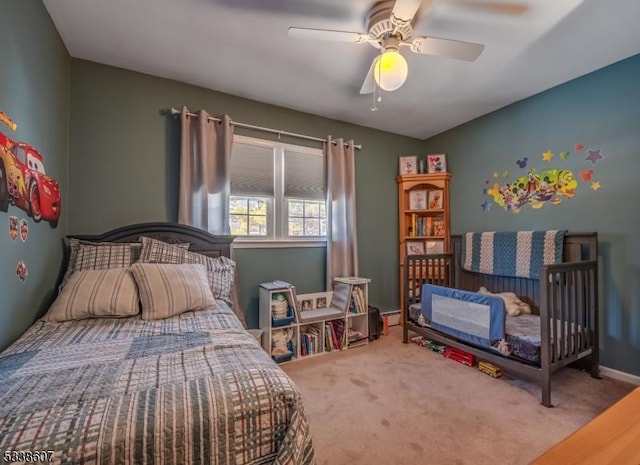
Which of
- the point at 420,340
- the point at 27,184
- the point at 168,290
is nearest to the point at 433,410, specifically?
the point at 420,340

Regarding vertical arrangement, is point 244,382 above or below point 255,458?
above

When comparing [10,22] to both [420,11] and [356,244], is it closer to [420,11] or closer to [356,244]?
[420,11]

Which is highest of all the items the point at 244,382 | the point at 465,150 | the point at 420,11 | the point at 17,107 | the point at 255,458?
the point at 420,11

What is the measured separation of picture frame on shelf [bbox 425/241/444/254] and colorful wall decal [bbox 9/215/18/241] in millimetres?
3592

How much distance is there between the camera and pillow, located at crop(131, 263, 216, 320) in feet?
5.24

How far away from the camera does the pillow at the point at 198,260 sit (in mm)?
1961

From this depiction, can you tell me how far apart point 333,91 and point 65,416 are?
2.70 meters

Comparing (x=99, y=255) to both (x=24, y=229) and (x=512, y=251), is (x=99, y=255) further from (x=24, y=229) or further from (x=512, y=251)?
(x=512, y=251)

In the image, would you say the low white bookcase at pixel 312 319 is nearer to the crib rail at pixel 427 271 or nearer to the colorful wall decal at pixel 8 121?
the crib rail at pixel 427 271

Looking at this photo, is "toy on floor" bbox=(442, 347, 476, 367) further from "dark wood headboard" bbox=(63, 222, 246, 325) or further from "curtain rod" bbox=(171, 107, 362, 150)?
"curtain rod" bbox=(171, 107, 362, 150)

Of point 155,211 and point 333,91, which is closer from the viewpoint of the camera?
point 155,211

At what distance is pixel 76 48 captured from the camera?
2.04 meters

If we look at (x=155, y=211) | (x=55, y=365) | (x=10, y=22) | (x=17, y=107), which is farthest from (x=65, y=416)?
(x=155, y=211)

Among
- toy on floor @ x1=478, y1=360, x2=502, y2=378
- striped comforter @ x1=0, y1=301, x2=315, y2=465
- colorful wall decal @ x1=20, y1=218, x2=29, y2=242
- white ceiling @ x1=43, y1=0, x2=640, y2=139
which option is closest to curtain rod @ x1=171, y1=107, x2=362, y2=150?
white ceiling @ x1=43, y1=0, x2=640, y2=139
